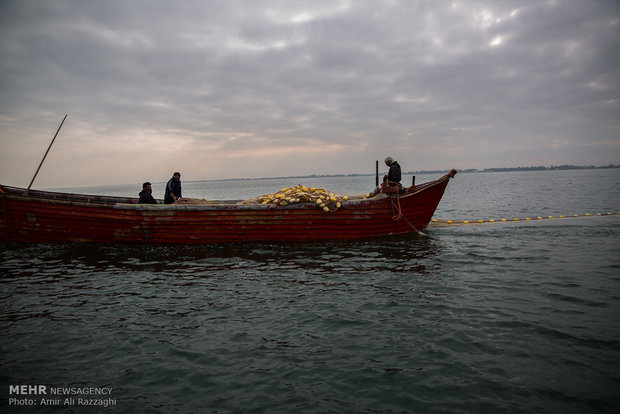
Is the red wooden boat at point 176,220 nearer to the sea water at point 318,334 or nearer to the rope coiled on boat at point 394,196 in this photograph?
the rope coiled on boat at point 394,196

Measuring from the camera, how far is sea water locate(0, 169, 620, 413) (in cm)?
405

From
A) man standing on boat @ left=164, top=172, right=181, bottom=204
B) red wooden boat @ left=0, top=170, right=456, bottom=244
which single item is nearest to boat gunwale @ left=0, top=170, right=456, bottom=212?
red wooden boat @ left=0, top=170, right=456, bottom=244

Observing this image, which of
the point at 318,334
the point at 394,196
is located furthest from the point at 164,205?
the point at 394,196

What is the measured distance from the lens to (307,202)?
480 inches

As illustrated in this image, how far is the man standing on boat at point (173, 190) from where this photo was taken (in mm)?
13172

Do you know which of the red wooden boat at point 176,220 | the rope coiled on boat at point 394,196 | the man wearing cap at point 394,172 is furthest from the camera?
the man wearing cap at point 394,172

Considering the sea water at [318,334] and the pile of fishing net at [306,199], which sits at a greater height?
the pile of fishing net at [306,199]

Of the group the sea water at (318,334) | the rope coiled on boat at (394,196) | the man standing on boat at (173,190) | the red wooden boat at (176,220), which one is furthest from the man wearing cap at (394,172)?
the man standing on boat at (173,190)

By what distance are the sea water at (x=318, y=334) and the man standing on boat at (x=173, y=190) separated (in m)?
3.52

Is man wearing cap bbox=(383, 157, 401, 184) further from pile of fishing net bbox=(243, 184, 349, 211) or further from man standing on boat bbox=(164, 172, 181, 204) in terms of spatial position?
man standing on boat bbox=(164, 172, 181, 204)

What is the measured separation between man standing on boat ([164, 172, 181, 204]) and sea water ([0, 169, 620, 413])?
352 cm

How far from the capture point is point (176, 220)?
1203cm

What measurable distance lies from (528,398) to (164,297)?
706 cm

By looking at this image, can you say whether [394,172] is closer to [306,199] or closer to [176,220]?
[306,199]
